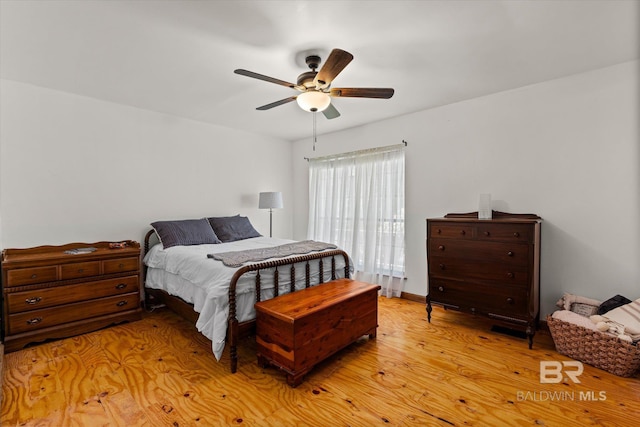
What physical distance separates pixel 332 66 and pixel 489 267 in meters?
2.23

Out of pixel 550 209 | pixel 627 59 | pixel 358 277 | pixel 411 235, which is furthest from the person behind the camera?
pixel 358 277

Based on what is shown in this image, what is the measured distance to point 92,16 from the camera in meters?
1.87

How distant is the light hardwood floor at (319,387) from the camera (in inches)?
68.7

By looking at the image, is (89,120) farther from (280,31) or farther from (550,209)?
(550,209)

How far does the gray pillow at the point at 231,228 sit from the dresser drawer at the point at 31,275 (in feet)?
5.45

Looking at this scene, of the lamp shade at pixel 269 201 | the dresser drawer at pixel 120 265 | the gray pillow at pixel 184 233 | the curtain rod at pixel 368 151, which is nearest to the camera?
the dresser drawer at pixel 120 265

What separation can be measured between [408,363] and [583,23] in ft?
8.68

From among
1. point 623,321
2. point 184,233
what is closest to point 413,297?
point 623,321

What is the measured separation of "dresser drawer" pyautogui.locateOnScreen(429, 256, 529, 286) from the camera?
2611 mm

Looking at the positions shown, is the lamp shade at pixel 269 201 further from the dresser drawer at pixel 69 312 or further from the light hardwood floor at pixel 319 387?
the light hardwood floor at pixel 319 387

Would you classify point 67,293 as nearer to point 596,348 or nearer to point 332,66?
point 332,66

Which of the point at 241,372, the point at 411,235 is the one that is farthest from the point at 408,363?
the point at 411,235

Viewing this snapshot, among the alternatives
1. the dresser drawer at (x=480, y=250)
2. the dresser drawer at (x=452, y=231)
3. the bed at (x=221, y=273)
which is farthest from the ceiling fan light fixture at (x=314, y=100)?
the dresser drawer at (x=480, y=250)

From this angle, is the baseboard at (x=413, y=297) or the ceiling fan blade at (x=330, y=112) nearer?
the ceiling fan blade at (x=330, y=112)
